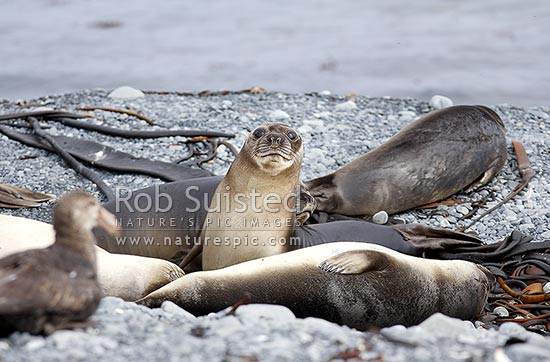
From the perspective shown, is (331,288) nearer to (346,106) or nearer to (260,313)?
(260,313)

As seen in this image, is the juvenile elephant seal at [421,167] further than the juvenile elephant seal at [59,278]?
Yes

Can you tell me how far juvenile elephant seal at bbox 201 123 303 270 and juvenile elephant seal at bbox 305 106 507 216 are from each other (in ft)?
3.84

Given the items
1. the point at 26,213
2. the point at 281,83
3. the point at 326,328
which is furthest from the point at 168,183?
the point at 281,83

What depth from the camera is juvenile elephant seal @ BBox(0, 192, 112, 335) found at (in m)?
2.72

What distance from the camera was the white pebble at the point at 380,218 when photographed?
19.6 ft

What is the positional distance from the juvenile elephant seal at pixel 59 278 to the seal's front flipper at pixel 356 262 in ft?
4.81

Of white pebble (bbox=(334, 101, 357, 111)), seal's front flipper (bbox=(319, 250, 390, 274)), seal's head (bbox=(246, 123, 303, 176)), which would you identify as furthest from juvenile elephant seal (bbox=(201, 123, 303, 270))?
white pebble (bbox=(334, 101, 357, 111))

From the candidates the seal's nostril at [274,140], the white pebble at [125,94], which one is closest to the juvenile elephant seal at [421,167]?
the seal's nostril at [274,140]

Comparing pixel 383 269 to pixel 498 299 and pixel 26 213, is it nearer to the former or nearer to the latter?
pixel 498 299

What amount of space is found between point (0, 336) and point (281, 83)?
755 centimetres

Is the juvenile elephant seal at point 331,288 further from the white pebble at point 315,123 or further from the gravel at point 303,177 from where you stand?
the white pebble at point 315,123

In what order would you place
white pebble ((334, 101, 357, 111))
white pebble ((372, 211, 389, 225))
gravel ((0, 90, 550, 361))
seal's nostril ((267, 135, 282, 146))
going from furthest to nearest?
white pebble ((334, 101, 357, 111)) < white pebble ((372, 211, 389, 225)) < seal's nostril ((267, 135, 282, 146)) < gravel ((0, 90, 550, 361))

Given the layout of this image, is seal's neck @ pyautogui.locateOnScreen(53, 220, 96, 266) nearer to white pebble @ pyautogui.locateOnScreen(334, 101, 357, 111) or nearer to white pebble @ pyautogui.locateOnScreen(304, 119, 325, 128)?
white pebble @ pyautogui.locateOnScreen(304, 119, 325, 128)

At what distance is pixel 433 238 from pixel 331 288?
120 cm
